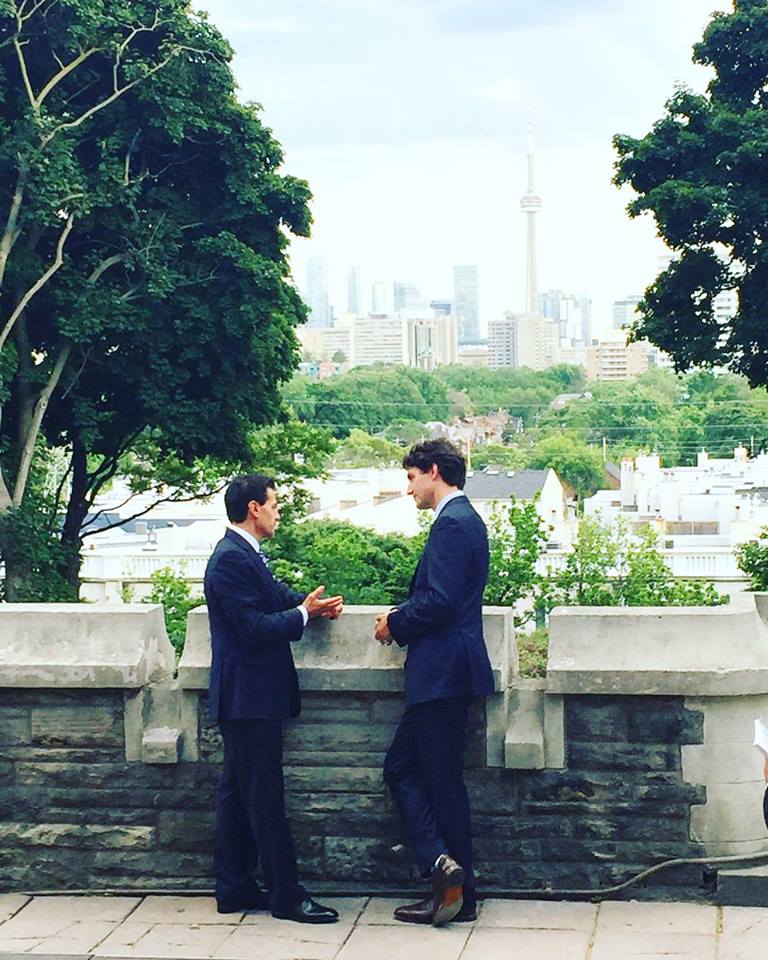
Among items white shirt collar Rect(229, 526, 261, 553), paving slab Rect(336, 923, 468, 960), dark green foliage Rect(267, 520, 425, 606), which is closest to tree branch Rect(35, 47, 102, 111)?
dark green foliage Rect(267, 520, 425, 606)

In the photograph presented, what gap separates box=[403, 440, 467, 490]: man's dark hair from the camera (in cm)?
557

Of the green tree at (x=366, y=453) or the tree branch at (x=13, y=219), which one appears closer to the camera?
the tree branch at (x=13, y=219)

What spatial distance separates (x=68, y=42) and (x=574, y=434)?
101356 mm

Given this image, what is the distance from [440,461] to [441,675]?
2.44ft

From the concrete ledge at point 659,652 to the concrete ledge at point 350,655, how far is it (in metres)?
0.19

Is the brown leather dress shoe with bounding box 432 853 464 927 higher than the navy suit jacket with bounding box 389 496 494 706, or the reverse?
the navy suit jacket with bounding box 389 496 494 706

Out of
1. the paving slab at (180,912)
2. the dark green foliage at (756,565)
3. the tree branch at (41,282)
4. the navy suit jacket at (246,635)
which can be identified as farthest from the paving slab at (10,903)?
the tree branch at (41,282)

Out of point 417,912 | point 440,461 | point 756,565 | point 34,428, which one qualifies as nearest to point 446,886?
point 417,912

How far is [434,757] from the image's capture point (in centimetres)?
553

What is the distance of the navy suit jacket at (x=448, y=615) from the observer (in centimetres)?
541

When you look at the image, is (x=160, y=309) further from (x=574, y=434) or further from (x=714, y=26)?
(x=574, y=434)

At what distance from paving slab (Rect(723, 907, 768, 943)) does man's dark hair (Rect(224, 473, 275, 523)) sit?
2.16 m

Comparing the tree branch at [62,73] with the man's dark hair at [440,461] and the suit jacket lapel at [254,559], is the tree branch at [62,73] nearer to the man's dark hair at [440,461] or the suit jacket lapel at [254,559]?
the suit jacket lapel at [254,559]

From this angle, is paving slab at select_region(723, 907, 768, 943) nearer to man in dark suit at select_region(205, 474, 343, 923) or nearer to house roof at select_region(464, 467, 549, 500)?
man in dark suit at select_region(205, 474, 343, 923)
